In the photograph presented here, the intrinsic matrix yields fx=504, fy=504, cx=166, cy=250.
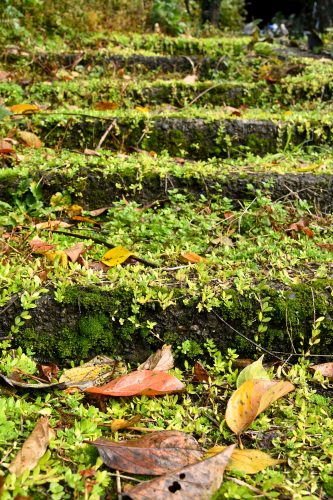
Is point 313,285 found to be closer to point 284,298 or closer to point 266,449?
point 284,298

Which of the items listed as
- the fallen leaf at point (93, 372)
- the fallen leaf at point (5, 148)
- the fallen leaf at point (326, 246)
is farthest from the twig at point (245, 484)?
the fallen leaf at point (5, 148)

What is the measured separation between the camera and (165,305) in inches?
76.6

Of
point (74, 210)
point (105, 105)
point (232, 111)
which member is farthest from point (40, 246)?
point (232, 111)

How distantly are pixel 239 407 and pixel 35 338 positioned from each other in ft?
2.63

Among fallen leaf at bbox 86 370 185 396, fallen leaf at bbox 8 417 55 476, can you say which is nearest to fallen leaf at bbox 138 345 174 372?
fallen leaf at bbox 86 370 185 396

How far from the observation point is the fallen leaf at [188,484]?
51.9 inches

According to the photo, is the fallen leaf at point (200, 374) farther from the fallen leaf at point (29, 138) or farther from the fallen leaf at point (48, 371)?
the fallen leaf at point (29, 138)

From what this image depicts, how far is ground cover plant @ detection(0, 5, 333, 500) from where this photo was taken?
1449 mm

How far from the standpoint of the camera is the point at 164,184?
305cm

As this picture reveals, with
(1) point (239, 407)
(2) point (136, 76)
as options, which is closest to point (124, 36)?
(2) point (136, 76)

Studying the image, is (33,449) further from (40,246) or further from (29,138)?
(29,138)

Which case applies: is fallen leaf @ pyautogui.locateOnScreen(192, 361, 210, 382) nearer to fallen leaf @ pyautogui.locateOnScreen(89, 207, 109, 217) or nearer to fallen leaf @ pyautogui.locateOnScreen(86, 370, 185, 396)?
fallen leaf @ pyautogui.locateOnScreen(86, 370, 185, 396)

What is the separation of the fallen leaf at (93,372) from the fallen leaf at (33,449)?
0.87 ft

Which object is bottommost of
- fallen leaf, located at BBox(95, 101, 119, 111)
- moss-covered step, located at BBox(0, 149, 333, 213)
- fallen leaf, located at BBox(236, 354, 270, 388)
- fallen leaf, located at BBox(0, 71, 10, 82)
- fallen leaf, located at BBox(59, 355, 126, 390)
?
fallen leaf, located at BBox(59, 355, 126, 390)
